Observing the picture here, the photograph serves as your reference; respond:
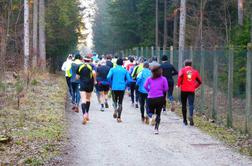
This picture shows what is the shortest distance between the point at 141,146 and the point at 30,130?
2764 millimetres

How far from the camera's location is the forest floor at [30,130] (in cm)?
1038

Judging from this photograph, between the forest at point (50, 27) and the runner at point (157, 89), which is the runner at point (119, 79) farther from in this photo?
the forest at point (50, 27)

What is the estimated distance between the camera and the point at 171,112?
20844mm

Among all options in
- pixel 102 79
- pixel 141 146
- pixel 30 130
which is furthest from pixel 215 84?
pixel 30 130

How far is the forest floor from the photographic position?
10383 millimetres

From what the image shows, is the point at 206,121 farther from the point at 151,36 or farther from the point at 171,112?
the point at 151,36

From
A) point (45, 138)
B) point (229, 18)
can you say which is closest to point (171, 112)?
point (45, 138)

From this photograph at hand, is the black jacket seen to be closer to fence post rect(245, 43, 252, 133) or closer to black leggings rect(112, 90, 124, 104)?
black leggings rect(112, 90, 124, 104)

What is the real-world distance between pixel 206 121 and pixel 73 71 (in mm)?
4923

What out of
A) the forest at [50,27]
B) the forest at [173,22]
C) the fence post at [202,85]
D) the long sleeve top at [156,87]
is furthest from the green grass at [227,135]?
the forest at [50,27]

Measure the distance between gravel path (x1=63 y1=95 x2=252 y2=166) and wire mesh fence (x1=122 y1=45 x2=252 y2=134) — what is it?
117 centimetres

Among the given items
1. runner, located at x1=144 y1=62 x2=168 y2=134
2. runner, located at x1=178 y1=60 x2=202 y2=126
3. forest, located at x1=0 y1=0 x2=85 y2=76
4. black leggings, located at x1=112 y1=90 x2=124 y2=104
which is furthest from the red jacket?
forest, located at x1=0 y1=0 x2=85 y2=76

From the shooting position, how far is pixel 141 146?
12555mm

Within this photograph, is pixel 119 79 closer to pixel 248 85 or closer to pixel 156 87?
pixel 156 87
